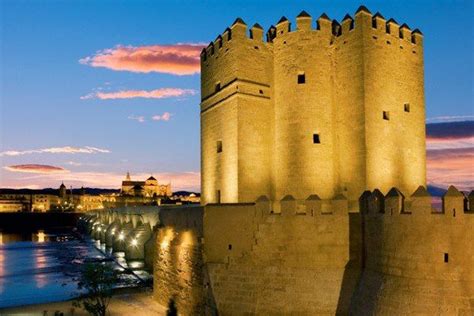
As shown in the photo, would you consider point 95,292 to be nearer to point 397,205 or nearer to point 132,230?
point 397,205

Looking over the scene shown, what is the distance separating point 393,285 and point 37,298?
23.8 metres

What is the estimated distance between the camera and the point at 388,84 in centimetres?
1977

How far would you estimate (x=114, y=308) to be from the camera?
852 inches

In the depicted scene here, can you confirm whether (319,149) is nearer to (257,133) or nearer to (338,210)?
(257,133)

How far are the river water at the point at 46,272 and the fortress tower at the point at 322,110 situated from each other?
14.3 meters

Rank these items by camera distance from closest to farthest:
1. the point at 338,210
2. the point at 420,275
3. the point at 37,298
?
the point at 420,275, the point at 338,210, the point at 37,298

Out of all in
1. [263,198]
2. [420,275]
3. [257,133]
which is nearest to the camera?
[420,275]

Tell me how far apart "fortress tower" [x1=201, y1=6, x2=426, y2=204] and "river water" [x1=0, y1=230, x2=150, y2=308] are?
46.8 ft

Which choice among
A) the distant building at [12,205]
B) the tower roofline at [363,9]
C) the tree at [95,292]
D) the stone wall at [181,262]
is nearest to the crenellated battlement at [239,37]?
the tower roofline at [363,9]

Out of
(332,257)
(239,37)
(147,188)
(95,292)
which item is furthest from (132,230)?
(147,188)

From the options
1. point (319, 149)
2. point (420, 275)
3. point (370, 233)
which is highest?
point (319, 149)

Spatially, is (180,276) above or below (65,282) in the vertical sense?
above

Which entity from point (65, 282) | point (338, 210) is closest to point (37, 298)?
point (65, 282)

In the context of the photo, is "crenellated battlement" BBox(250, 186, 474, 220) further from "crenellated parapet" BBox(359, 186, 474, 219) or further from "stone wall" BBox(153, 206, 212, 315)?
"stone wall" BBox(153, 206, 212, 315)
